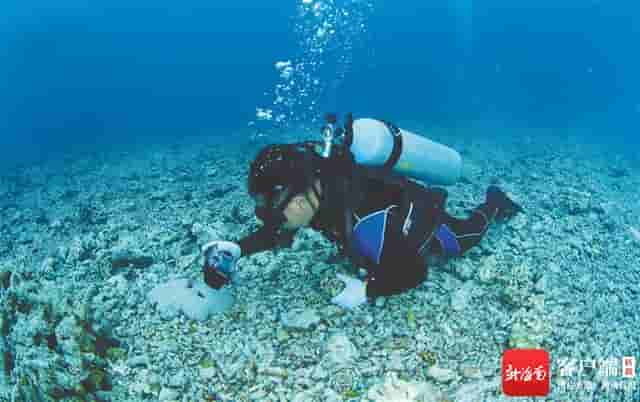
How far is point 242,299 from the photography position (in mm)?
4598

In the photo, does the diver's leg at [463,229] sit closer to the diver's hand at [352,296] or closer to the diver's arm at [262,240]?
the diver's hand at [352,296]

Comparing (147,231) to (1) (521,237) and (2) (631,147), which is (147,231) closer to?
(1) (521,237)

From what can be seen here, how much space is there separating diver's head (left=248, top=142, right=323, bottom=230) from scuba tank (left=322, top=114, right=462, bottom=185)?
1.27 ft

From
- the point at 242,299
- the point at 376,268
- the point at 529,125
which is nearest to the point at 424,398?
the point at 376,268

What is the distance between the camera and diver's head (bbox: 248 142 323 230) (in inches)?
142

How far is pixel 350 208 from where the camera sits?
12.0 ft

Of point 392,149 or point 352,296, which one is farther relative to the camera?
point 392,149

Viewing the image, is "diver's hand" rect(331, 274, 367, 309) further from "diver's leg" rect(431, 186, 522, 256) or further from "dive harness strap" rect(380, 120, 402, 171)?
"dive harness strap" rect(380, 120, 402, 171)

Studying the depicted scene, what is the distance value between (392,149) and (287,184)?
1573mm

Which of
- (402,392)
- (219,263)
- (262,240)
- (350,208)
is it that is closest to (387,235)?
(350,208)

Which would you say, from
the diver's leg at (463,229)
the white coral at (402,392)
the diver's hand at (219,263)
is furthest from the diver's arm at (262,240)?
the diver's leg at (463,229)

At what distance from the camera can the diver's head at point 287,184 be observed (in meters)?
3.60

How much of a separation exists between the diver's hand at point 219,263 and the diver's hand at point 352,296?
1.29 m

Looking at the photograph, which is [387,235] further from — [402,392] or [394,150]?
[402,392]
